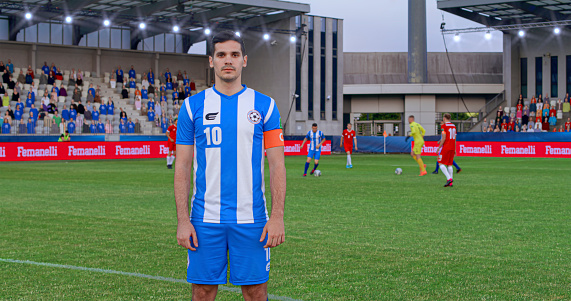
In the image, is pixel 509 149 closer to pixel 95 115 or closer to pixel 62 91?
pixel 95 115

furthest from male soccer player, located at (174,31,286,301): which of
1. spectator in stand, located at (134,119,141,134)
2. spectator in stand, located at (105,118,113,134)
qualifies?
spectator in stand, located at (134,119,141,134)

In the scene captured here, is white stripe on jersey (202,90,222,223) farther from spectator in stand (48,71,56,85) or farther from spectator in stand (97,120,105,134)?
spectator in stand (48,71,56,85)

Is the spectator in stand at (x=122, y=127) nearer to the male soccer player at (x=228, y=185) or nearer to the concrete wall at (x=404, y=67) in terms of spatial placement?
the concrete wall at (x=404, y=67)

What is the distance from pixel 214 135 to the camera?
4.23 meters

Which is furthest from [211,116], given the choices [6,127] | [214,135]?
[6,127]

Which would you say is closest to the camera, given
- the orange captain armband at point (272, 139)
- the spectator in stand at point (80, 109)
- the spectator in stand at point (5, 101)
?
the orange captain armband at point (272, 139)

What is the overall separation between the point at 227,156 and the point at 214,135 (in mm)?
146

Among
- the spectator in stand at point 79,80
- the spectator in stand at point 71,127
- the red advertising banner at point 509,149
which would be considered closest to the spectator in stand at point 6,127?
the spectator in stand at point 71,127

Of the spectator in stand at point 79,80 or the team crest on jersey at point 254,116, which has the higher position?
the spectator in stand at point 79,80

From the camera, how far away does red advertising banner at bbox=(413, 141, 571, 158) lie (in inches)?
1563

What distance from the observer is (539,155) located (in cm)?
4012

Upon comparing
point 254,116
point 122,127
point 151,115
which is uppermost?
point 151,115

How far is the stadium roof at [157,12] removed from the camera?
4403 cm

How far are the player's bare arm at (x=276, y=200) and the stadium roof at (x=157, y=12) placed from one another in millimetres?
39151
